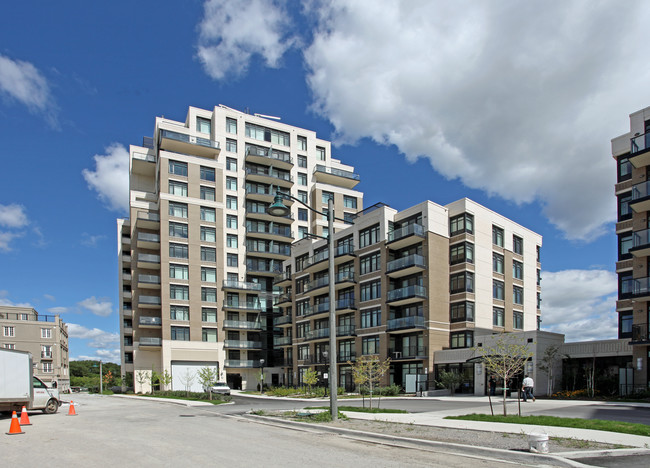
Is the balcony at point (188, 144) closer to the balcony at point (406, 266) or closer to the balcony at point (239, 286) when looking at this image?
the balcony at point (239, 286)

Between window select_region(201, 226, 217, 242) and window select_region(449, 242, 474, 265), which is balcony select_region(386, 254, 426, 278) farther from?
window select_region(201, 226, 217, 242)

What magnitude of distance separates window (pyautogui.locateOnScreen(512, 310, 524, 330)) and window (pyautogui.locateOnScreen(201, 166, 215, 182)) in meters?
40.9

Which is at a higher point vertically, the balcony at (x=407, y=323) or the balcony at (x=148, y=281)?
the balcony at (x=148, y=281)

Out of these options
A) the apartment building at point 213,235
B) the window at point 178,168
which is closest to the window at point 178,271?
the apartment building at point 213,235

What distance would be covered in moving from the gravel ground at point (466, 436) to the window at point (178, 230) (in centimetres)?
5192

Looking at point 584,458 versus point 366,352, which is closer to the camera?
point 584,458

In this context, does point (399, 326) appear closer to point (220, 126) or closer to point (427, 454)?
point (427, 454)

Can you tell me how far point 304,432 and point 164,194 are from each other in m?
53.8

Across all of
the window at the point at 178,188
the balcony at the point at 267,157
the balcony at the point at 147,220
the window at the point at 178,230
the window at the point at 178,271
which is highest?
the balcony at the point at 267,157

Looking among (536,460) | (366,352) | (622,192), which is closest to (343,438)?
(536,460)

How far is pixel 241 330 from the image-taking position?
68.0 metres

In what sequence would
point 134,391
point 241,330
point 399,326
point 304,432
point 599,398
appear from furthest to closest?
point 241,330 < point 134,391 < point 399,326 < point 599,398 < point 304,432

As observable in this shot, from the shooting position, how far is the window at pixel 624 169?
36438mm

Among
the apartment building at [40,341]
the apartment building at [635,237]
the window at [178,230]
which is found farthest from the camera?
the apartment building at [40,341]
